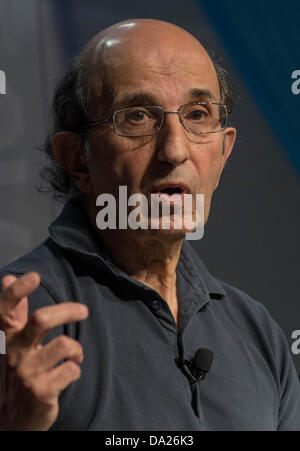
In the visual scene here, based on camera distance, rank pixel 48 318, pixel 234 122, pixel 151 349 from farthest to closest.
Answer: pixel 234 122
pixel 151 349
pixel 48 318

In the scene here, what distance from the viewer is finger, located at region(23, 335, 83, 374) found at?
3.10 ft

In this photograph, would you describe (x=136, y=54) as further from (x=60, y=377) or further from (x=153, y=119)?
(x=60, y=377)

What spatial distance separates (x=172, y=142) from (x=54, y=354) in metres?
0.58

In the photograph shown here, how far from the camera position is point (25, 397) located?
39.1 inches

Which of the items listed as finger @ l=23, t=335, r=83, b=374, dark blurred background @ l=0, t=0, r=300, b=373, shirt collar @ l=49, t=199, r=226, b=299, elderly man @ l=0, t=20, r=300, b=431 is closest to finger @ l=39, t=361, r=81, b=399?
finger @ l=23, t=335, r=83, b=374

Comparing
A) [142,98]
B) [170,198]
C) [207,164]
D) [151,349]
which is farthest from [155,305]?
[142,98]

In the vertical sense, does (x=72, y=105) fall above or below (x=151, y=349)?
above

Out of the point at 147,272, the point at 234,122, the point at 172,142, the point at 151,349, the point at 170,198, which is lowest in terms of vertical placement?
the point at 151,349

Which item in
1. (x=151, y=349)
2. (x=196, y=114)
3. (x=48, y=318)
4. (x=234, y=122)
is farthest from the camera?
(x=234, y=122)

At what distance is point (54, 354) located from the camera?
0.95 meters

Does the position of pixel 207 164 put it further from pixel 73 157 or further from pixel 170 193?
pixel 73 157

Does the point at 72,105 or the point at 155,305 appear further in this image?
the point at 72,105

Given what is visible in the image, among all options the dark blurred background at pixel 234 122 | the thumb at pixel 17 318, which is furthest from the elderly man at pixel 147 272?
the dark blurred background at pixel 234 122

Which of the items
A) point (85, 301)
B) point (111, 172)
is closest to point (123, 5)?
point (111, 172)
